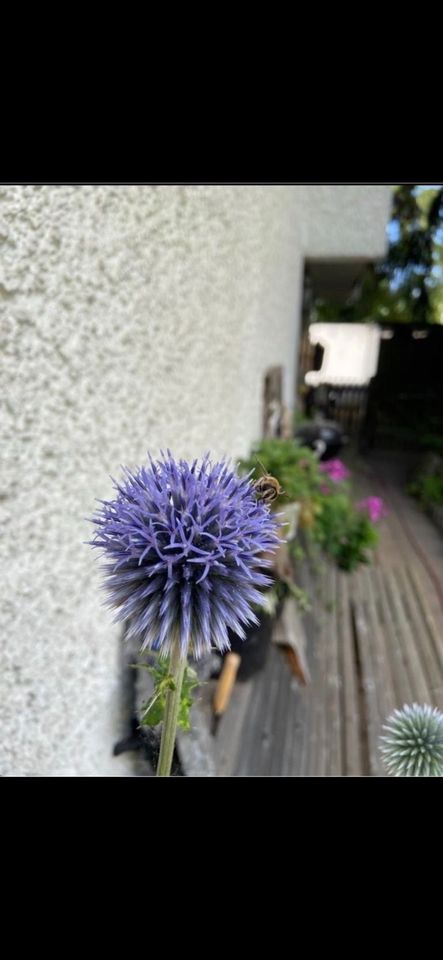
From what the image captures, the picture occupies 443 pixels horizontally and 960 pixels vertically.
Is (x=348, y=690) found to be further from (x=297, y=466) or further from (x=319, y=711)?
(x=297, y=466)

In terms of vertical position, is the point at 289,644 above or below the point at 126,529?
below

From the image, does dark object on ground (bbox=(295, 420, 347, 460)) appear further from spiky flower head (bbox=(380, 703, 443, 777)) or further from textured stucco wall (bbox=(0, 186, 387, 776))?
spiky flower head (bbox=(380, 703, 443, 777))

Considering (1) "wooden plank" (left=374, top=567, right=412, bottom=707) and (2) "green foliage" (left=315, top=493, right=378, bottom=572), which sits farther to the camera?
(2) "green foliage" (left=315, top=493, right=378, bottom=572)

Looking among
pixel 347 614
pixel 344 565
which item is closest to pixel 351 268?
pixel 344 565

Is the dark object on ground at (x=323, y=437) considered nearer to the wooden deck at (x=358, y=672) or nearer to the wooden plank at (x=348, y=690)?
the wooden deck at (x=358, y=672)

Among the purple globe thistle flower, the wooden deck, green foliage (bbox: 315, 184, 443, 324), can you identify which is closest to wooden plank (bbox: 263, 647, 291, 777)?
the wooden deck
